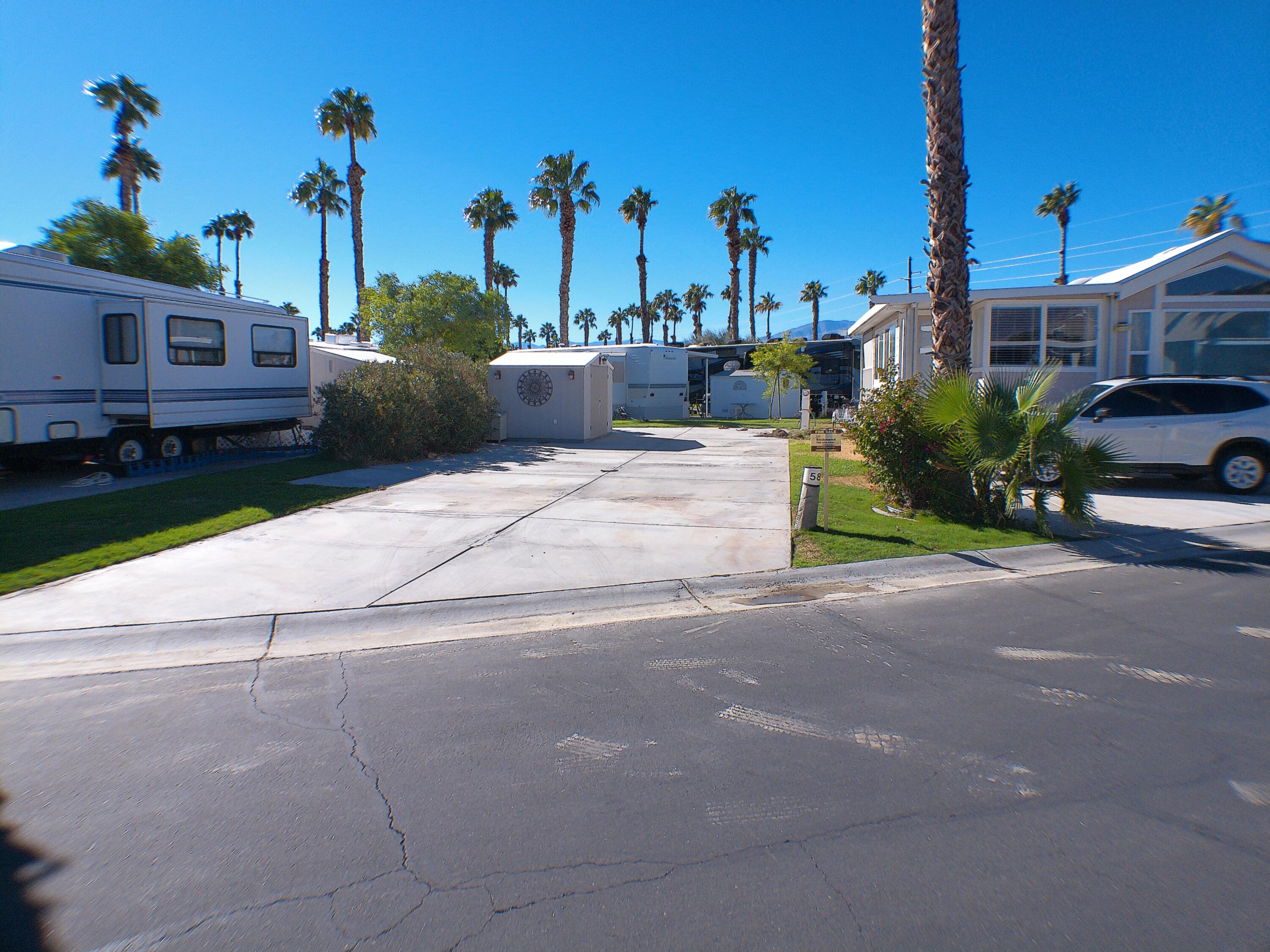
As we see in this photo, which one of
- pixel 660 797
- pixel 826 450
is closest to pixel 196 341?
pixel 826 450

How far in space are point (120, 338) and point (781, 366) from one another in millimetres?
20533

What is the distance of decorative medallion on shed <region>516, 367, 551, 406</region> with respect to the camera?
20730 millimetres

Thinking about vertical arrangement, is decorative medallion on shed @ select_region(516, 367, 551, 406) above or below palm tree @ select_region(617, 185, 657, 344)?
below

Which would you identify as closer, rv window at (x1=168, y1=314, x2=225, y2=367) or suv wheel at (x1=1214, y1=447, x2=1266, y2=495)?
suv wheel at (x1=1214, y1=447, x2=1266, y2=495)

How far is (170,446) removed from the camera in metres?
13.5

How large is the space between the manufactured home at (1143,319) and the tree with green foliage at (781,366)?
372 inches

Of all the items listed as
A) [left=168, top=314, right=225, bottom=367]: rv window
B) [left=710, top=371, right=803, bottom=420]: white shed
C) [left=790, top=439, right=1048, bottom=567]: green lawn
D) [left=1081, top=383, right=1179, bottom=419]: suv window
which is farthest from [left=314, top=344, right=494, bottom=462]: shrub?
[left=710, top=371, right=803, bottom=420]: white shed

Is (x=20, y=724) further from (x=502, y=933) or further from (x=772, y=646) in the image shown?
(x=772, y=646)

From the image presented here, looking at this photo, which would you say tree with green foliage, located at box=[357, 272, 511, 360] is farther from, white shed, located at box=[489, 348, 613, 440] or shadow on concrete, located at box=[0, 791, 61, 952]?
shadow on concrete, located at box=[0, 791, 61, 952]

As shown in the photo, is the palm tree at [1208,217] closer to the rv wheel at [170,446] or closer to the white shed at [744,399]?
the white shed at [744,399]

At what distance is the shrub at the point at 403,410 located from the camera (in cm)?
1484

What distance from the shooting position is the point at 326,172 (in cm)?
3781

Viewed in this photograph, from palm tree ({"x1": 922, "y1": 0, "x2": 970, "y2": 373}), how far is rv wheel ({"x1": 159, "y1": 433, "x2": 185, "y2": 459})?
13.4 meters

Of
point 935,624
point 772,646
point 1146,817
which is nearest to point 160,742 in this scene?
point 772,646
